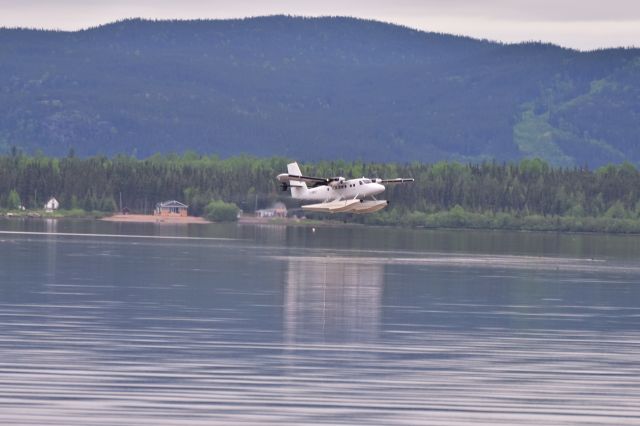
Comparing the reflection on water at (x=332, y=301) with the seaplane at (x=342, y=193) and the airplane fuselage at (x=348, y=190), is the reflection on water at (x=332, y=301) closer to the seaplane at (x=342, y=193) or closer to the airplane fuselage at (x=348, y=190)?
the seaplane at (x=342, y=193)

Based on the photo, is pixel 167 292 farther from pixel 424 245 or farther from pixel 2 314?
pixel 424 245

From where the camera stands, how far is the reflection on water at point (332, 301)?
45562 mm

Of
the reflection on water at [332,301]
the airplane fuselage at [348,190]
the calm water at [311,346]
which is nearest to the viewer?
the calm water at [311,346]

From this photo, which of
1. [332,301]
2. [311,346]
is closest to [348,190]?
[332,301]

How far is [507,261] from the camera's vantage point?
3893 inches

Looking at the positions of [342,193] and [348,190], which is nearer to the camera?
[348,190]

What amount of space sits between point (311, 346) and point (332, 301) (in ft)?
52.5

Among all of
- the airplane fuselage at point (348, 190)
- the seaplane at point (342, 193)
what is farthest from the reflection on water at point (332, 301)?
the airplane fuselage at point (348, 190)

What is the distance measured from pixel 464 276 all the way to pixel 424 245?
53837 millimetres

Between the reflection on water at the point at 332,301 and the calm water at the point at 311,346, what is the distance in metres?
0.11

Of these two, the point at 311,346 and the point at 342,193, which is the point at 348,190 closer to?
the point at 342,193

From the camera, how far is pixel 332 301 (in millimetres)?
57562

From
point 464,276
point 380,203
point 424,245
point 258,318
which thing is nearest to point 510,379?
point 258,318

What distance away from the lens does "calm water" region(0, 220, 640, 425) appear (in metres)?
31.4
